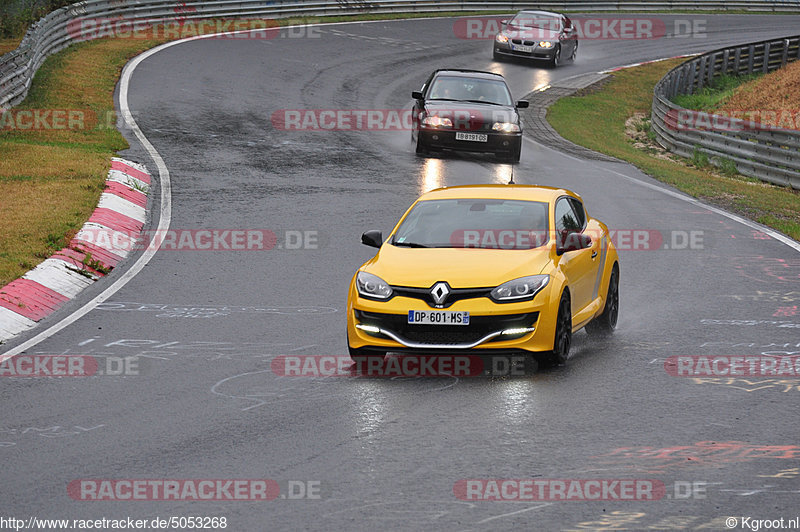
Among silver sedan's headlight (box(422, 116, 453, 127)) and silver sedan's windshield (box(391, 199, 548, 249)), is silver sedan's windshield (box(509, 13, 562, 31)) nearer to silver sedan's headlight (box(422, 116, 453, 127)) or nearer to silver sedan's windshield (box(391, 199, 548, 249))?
silver sedan's headlight (box(422, 116, 453, 127))

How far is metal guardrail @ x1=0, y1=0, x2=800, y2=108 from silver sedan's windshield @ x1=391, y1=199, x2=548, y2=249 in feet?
48.9

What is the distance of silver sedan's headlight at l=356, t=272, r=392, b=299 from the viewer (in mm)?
9711

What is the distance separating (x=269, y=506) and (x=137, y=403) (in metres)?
2.48

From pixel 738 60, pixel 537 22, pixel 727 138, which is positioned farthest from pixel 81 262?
pixel 738 60

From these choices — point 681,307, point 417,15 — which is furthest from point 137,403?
point 417,15

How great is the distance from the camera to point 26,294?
1215cm

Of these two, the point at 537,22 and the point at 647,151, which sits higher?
the point at 537,22

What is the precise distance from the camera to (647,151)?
28766 millimetres

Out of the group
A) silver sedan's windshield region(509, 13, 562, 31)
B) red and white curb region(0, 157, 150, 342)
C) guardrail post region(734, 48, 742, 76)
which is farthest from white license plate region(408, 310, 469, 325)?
guardrail post region(734, 48, 742, 76)

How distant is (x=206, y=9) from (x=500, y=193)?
103 feet

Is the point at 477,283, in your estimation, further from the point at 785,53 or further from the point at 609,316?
the point at 785,53

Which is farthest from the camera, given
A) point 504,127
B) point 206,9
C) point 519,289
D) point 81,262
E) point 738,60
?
point 738,60

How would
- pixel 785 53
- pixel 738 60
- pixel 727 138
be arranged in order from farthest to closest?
1. pixel 785 53
2. pixel 738 60
3. pixel 727 138

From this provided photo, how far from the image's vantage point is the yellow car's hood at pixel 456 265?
31.5 feet
